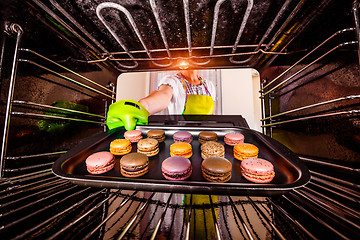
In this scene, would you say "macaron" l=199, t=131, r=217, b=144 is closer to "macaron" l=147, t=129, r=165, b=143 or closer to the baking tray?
the baking tray

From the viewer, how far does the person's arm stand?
158cm

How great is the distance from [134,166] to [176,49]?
743 mm

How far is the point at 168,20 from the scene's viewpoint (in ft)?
2.50

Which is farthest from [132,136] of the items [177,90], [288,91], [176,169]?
[177,90]

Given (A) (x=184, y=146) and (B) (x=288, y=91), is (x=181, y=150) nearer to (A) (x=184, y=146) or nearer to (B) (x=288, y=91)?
(A) (x=184, y=146)

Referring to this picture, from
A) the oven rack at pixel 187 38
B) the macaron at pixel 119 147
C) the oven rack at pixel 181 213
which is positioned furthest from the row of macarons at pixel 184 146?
the oven rack at pixel 187 38

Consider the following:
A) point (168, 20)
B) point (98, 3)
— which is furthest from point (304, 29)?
point (98, 3)

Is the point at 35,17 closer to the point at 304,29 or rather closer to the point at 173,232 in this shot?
the point at 173,232

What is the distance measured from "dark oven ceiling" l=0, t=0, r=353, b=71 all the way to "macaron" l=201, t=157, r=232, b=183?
650 mm

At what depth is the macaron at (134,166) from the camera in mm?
712

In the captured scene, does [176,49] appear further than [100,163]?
Yes

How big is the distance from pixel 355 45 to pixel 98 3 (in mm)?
1048

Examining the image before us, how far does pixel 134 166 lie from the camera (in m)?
0.71

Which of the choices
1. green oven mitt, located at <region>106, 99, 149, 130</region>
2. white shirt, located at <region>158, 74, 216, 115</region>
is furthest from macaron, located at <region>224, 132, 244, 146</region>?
white shirt, located at <region>158, 74, 216, 115</region>
